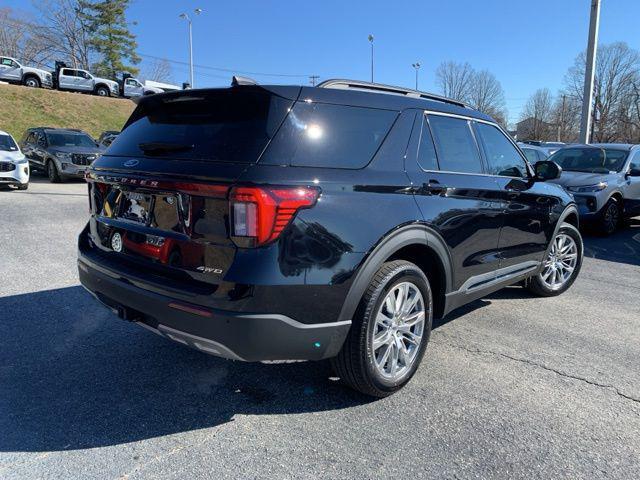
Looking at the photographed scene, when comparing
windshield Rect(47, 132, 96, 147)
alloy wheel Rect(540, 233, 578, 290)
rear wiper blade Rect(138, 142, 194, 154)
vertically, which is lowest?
alloy wheel Rect(540, 233, 578, 290)

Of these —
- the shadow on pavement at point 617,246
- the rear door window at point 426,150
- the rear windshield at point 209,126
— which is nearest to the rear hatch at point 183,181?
the rear windshield at point 209,126

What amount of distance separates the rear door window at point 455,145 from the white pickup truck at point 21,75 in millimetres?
35439

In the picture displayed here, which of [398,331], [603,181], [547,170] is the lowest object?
[398,331]

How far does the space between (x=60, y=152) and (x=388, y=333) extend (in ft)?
50.7

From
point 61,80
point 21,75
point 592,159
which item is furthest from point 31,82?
point 592,159

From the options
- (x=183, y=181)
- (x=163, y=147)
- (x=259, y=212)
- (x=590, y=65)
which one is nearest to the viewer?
(x=259, y=212)

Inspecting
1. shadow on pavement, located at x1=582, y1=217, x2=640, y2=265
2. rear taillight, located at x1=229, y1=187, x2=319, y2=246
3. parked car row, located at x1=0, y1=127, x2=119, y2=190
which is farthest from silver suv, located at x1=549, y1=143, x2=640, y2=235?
parked car row, located at x1=0, y1=127, x2=119, y2=190

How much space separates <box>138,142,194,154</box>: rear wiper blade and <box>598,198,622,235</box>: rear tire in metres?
8.47

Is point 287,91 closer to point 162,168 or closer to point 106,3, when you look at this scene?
point 162,168

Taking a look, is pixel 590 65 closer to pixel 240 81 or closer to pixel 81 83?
pixel 240 81

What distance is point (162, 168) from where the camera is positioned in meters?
2.79

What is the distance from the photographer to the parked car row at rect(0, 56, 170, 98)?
31.6m

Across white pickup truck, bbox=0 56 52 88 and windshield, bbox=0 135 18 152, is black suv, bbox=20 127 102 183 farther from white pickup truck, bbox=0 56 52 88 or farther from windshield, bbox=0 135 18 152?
white pickup truck, bbox=0 56 52 88

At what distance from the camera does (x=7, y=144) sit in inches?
537
